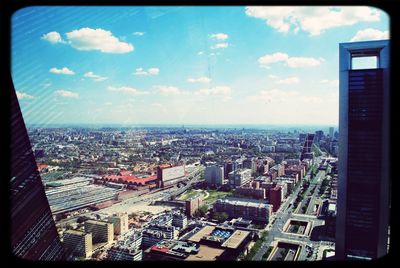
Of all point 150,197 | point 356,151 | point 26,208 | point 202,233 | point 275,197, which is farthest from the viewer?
point 150,197

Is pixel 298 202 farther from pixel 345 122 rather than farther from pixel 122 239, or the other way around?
pixel 122 239

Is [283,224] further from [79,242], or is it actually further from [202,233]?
[79,242]

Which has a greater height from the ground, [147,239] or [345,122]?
[345,122]

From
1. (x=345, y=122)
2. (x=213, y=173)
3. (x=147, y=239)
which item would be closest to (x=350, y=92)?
(x=345, y=122)

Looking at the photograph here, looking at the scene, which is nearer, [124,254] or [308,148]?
[124,254]

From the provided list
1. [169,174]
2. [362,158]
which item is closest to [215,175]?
[169,174]

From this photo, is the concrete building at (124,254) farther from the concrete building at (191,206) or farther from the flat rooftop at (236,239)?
the concrete building at (191,206)

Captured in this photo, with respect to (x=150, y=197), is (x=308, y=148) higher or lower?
higher
